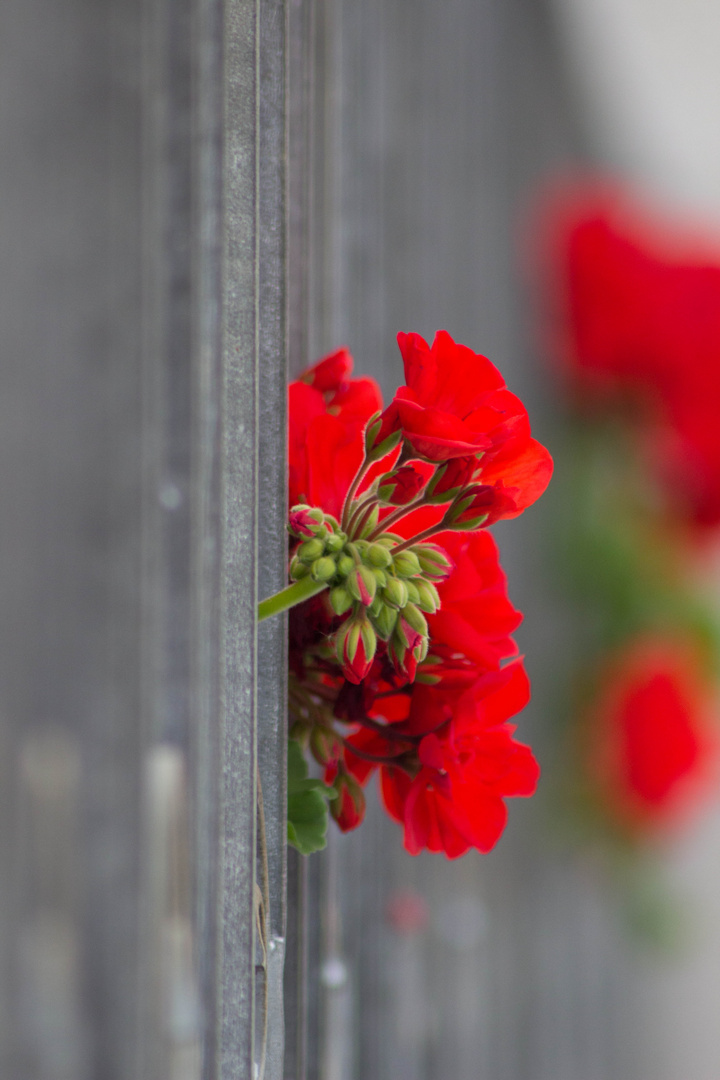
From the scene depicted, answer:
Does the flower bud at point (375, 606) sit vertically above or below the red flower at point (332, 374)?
below

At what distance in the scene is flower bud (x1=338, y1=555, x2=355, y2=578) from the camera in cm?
11

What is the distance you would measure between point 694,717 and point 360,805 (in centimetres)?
41

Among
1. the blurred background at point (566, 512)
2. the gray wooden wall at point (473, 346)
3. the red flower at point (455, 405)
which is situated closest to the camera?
the red flower at point (455, 405)

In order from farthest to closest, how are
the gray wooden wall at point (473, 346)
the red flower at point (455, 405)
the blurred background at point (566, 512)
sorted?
the blurred background at point (566, 512), the gray wooden wall at point (473, 346), the red flower at point (455, 405)

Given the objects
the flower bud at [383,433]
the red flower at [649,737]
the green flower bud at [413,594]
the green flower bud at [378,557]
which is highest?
the flower bud at [383,433]

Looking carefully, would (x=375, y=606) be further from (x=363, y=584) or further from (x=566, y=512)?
(x=566, y=512)

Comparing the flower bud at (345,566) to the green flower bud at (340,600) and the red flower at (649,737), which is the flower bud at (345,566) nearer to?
the green flower bud at (340,600)

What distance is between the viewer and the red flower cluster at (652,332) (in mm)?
446

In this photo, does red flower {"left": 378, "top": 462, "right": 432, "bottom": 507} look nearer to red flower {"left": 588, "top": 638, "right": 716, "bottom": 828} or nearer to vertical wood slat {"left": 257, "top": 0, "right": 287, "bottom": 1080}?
vertical wood slat {"left": 257, "top": 0, "right": 287, "bottom": 1080}

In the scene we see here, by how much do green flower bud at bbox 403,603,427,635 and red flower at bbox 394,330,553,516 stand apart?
0.02 metres

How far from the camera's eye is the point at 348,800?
5.3 inches

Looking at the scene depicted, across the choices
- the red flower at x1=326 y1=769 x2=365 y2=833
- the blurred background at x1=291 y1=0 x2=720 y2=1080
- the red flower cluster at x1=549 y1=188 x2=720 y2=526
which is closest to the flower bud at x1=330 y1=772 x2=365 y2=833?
the red flower at x1=326 y1=769 x2=365 y2=833

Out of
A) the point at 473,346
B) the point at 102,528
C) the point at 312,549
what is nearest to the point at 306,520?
the point at 312,549

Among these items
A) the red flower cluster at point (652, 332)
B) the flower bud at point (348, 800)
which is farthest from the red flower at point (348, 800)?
the red flower cluster at point (652, 332)
